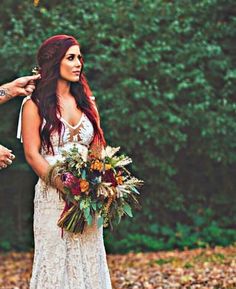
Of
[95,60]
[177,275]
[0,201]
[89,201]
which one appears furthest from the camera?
[0,201]

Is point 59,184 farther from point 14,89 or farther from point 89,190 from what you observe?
point 14,89

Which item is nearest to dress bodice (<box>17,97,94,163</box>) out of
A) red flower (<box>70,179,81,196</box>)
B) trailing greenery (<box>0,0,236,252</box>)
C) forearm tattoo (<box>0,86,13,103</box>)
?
forearm tattoo (<box>0,86,13,103</box>)

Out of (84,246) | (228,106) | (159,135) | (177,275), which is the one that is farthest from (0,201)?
(84,246)

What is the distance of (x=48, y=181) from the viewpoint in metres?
5.38

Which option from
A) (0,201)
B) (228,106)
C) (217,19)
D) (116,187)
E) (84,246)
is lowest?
(84,246)

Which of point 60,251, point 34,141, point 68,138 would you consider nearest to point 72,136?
point 68,138

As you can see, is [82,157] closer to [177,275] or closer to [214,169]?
[177,275]

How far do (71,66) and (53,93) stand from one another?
0.20 meters

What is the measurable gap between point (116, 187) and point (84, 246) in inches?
15.8

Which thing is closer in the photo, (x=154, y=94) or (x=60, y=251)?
(x=60, y=251)

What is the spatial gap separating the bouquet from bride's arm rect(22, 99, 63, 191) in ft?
0.21

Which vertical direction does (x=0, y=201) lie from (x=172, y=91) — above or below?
below

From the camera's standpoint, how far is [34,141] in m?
5.41

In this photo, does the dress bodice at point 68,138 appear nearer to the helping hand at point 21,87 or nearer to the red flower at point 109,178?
the helping hand at point 21,87
